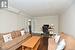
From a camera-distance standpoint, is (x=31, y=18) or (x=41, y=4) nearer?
(x=41, y=4)

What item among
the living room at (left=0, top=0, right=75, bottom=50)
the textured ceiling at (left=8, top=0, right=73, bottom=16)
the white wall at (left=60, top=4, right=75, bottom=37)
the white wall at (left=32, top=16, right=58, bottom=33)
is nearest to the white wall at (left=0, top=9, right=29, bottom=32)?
the living room at (left=0, top=0, right=75, bottom=50)

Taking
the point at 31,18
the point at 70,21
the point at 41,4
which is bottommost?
the point at 70,21

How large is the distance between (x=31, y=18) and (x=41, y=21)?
78cm

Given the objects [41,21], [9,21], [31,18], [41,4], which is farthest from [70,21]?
[31,18]

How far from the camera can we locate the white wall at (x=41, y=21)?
8062 millimetres

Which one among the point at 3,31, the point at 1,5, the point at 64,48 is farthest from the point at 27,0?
the point at 64,48

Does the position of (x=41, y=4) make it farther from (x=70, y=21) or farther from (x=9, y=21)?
(x=9, y=21)

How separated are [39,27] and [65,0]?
15.7 ft

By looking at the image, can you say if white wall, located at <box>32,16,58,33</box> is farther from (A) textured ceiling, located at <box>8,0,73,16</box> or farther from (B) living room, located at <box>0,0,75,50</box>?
(A) textured ceiling, located at <box>8,0,73,16</box>

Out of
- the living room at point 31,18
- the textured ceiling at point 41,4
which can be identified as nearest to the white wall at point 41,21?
the living room at point 31,18

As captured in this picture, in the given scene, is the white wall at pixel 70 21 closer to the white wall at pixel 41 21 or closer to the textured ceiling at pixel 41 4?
the textured ceiling at pixel 41 4

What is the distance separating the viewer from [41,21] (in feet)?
27.5

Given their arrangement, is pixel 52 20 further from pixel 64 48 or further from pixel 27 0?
pixel 64 48

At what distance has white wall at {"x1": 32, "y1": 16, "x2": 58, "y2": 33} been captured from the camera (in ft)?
26.5
